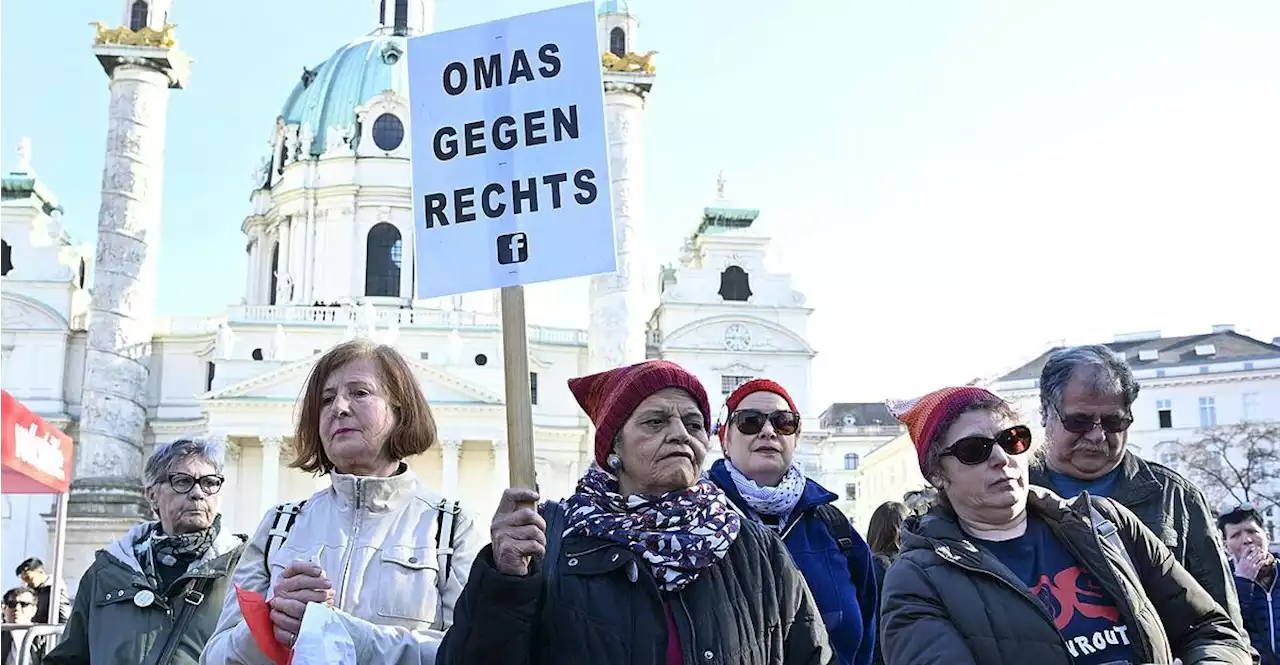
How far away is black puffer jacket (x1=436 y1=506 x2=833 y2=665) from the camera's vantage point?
2.70 m

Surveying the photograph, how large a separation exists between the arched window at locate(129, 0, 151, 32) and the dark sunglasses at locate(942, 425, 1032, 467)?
128ft

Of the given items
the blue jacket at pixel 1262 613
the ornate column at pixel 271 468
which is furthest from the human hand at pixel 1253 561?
the ornate column at pixel 271 468

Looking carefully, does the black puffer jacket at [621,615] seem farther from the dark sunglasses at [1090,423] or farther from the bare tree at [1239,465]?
the bare tree at [1239,465]

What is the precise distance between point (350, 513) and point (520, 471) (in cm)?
62

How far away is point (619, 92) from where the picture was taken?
37156 millimetres

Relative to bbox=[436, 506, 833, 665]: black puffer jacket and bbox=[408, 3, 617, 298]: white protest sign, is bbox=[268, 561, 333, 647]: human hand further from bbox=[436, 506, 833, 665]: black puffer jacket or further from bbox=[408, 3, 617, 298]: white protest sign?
bbox=[408, 3, 617, 298]: white protest sign

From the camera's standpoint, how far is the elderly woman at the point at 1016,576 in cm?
291

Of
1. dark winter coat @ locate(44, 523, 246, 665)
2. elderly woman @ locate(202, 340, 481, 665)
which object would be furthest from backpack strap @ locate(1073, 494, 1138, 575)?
dark winter coat @ locate(44, 523, 246, 665)

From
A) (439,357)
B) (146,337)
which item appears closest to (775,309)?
(439,357)

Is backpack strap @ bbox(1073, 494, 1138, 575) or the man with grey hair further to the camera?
the man with grey hair

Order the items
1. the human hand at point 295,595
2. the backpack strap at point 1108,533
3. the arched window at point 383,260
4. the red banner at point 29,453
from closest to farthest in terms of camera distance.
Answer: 1. the human hand at point 295,595
2. the backpack strap at point 1108,533
3. the red banner at point 29,453
4. the arched window at point 383,260

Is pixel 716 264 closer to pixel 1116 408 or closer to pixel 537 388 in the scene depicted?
pixel 537 388

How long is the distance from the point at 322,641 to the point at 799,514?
2433 mm

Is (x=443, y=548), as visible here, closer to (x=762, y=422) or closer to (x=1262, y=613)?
(x=762, y=422)
